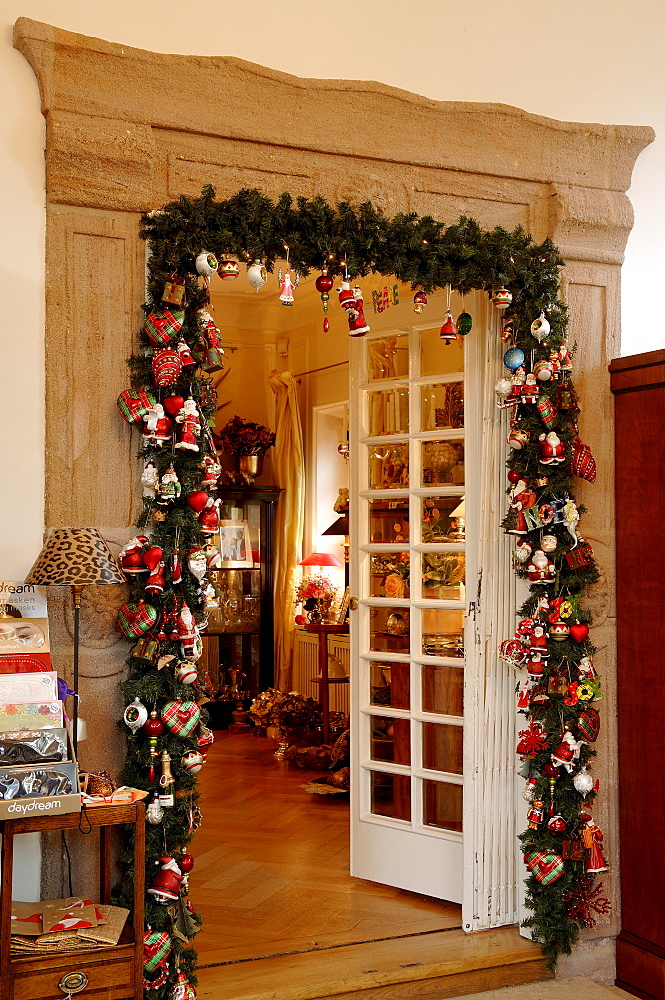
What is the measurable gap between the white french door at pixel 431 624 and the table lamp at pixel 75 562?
5.49ft

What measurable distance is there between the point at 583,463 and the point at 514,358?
0.47 metres

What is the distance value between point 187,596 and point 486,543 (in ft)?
4.17

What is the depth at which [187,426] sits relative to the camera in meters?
3.31

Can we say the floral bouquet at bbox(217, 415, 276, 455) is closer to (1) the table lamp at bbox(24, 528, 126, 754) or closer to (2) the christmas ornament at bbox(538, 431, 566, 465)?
(2) the christmas ornament at bbox(538, 431, 566, 465)

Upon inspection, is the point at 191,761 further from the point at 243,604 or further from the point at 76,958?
the point at 243,604

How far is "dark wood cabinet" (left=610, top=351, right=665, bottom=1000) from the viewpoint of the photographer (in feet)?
12.3

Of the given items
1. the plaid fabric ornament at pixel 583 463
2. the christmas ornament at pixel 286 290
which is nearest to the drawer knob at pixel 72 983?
the christmas ornament at pixel 286 290

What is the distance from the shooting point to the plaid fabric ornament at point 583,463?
12.4ft

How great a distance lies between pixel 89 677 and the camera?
3289mm

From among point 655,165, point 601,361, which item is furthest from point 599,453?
point 655,165

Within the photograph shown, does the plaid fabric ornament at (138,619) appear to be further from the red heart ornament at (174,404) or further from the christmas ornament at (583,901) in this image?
the christmas ornament at (583,901)

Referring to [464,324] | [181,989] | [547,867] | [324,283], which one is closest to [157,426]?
[324,283]

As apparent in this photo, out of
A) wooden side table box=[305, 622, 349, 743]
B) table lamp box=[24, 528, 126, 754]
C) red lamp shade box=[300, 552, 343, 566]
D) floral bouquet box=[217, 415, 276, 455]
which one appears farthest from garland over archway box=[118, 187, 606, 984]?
floral bouquet box=[217, 415, 276, 455]

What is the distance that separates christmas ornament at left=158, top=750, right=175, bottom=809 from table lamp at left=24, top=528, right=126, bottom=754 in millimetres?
620
